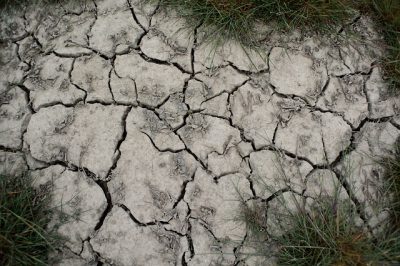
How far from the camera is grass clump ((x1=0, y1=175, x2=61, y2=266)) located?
2.06m

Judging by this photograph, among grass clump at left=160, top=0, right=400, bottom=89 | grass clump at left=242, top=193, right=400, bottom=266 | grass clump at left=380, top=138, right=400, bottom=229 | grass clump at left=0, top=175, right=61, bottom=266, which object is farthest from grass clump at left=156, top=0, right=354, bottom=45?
grass clump at left=0, top=175, right=61, bottom=266

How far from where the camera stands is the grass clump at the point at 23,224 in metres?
2.06

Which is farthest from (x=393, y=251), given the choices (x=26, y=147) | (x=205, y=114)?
(x=26, y=147)

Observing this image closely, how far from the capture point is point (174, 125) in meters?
2.45

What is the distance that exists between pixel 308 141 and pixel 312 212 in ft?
1.49

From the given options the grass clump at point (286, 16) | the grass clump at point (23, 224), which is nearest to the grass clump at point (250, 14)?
the grass clump at point (286, 16)

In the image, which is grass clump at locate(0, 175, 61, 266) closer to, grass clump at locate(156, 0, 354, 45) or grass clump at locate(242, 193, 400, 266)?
grass clump at locate(242, 193, 400, 266)

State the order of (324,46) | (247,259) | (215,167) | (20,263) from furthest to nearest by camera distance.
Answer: (324,46), (215,167), (247,259), (20,263)

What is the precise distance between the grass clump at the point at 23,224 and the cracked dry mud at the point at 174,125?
9cm

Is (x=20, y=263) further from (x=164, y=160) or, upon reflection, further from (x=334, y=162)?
(x=334, y=162)

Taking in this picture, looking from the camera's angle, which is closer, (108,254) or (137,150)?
(108,254)

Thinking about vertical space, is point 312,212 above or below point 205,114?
below

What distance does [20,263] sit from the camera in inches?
81.4

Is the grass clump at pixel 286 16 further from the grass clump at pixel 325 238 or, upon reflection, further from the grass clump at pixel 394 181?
the grass clump at pixel 325 238
